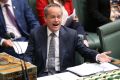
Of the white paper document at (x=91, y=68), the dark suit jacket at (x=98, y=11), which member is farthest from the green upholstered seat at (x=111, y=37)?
the dark suit jacket at (x=98, y=11)

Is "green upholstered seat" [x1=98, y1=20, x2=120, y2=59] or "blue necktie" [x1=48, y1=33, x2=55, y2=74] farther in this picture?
"green upholstered seat" [x1=98, y1=20, x2=120, y2=59]

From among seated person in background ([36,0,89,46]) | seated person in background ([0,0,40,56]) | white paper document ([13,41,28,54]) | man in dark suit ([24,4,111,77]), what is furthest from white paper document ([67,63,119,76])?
seated person in background ([36,0,89,46])

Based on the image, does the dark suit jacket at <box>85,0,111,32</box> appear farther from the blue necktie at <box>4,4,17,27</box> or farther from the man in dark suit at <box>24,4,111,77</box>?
the man in dark suit at <box>24,4,111,77</box>

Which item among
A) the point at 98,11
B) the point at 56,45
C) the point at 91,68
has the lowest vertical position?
the point at 91,68

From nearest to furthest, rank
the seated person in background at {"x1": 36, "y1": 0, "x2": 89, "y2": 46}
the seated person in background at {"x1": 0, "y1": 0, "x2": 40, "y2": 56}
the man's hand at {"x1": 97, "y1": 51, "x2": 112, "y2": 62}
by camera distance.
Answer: the man's hand at {"x1": 97, "y1": 51, "x2": 112, "y2": 62} → the seated person in background at {"x1": 0, "y1": 0, "x2": 40, "y2": 56} → the seated person in background at {"x1": 36, "y1": 0, "x2": 89, "y2": 46}

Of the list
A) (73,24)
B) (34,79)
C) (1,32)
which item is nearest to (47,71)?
(34,79)

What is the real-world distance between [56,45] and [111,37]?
0.52 metres

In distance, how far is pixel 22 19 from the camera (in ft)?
11.7

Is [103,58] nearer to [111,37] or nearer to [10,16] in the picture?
[111,37]

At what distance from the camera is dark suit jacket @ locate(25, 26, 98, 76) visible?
2.69 meters

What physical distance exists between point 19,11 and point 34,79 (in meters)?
1.70

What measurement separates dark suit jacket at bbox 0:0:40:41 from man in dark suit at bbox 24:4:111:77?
79 centimetres

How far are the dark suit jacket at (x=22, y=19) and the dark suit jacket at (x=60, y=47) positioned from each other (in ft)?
2.54

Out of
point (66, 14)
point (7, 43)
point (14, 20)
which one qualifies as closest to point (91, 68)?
point (7, 43)
